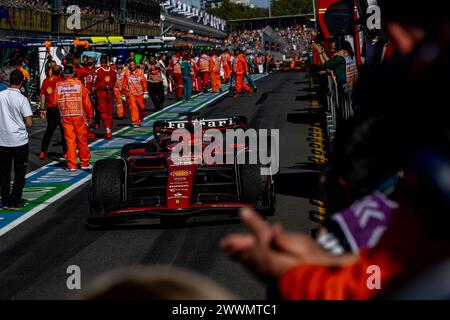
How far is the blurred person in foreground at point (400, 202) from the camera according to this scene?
2.01 m

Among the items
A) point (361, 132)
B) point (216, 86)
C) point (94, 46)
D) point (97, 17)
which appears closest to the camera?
point (361, 132)

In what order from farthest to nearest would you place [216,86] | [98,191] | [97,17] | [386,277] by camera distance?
[97,17] < [216,86] < [98,191] < [386,277]

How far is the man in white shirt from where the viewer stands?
1148 cm

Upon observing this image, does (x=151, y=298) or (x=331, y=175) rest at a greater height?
(x=331, y=175)

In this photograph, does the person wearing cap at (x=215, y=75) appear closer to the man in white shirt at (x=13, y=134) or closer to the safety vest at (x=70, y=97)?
the safety vest at (x=70, y=97)

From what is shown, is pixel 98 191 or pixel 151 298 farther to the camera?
pixel 98 191

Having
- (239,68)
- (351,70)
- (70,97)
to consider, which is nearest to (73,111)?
(70,97)

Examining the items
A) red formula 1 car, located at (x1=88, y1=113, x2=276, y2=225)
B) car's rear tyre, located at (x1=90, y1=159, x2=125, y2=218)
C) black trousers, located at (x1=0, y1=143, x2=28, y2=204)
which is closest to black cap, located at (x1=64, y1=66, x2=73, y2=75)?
black trousers, located at (x1=0, y1=143, x2=28, y2=204)

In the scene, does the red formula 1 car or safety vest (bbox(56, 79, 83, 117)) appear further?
safety vest (bbox(56, 79, 83, 117))

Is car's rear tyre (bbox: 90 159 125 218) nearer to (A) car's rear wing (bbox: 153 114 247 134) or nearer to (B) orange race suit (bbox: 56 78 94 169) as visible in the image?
(A) car's rear wing (bbox: 153 114 247 134)

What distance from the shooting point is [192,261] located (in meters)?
8.12

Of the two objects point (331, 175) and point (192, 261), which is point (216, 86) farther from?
point (331, 175)

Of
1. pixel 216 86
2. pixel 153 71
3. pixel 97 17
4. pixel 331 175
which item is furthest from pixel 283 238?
pixel 97 17
